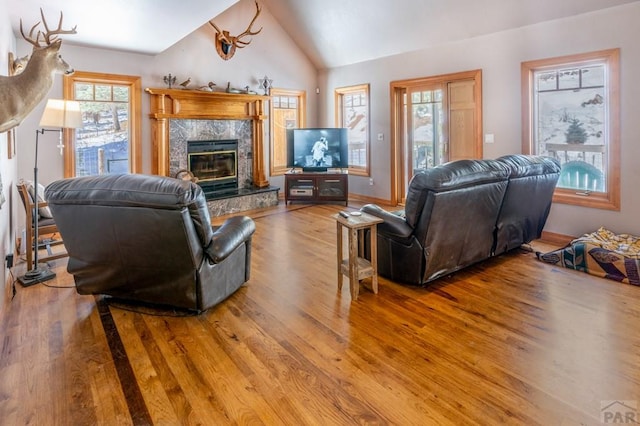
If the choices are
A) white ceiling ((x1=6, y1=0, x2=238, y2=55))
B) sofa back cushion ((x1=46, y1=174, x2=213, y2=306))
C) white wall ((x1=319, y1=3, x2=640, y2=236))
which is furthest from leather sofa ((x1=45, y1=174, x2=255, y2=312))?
white wall ((x1=319, y1=3, x2=640, y2=236))

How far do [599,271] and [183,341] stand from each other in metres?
A: 3.71

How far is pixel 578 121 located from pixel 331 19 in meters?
4.16

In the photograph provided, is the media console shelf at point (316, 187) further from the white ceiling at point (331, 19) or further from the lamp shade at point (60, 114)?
the lamp shade at point (60, 114)

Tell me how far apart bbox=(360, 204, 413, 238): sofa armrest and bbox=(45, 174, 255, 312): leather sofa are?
3.91ft

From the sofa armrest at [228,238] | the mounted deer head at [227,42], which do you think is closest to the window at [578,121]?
the sofa armrest at [228,238]

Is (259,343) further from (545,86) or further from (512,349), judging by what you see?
(545,86)

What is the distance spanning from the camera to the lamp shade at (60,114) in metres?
3.64

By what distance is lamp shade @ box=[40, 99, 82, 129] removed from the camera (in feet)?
11.9

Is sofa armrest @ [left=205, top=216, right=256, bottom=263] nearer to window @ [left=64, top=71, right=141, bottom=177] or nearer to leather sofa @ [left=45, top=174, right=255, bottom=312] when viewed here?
leather sofa @ [left=45, top=174, right=255, bottom=312]

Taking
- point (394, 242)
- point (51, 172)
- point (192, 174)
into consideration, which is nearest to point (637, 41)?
point (394, 242)

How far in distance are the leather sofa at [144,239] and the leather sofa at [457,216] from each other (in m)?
1.36

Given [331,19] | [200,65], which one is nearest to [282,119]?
[200,65]

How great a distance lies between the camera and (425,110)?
Result: 645 cm

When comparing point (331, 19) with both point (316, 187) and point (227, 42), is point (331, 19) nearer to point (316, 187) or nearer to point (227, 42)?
point (227, 42)
